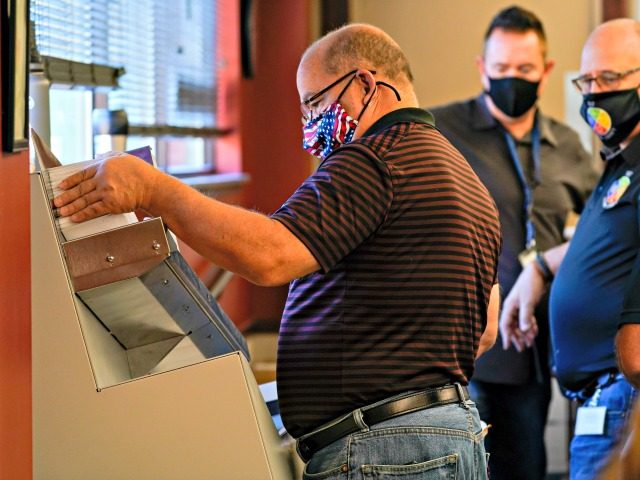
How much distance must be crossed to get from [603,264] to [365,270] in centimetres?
93

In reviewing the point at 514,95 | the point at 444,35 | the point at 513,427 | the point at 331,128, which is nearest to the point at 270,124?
the point at 444,35

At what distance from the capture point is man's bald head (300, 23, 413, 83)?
5.61 feet

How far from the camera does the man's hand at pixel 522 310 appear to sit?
9.29 feet

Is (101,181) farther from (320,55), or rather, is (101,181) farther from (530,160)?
(530,160)

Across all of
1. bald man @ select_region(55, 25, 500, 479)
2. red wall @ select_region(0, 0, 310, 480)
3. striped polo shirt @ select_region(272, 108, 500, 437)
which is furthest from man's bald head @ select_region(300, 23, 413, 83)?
red wall @ select_region(0, 0, 310, 480)

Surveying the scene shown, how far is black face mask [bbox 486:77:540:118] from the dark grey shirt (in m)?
0.05

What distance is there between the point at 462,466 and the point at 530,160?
1723 mm

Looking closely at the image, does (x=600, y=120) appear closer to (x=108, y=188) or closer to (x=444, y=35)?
(x=108, y=188)

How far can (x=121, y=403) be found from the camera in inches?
60.1

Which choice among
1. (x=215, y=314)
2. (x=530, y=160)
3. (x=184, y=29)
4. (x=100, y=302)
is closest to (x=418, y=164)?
(x=215, y=314)

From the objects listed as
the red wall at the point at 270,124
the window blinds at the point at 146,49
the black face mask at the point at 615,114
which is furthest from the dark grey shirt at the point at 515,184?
the red wall at the point at 270,124

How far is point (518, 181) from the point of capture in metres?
3.10

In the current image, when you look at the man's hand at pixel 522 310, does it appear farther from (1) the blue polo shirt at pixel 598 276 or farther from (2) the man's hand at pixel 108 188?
(2) the man's hand at pixel 108 188

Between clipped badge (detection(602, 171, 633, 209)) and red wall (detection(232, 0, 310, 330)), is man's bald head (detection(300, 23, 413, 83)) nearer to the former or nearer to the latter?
clipped badge (detection(602, 171, 633, 209))
